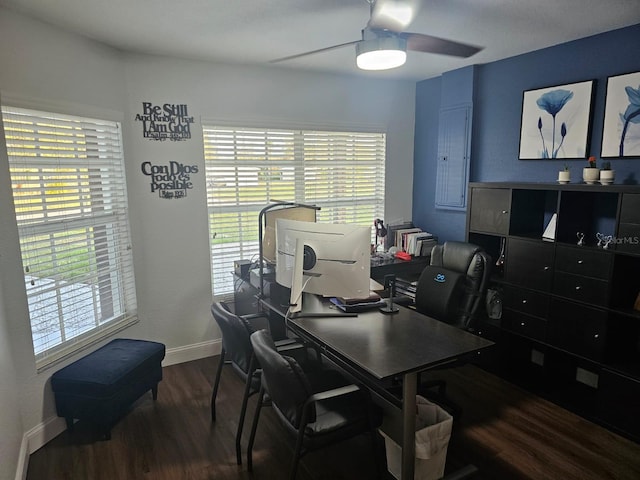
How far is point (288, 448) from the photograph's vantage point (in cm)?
251

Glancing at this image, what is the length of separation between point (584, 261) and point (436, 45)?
168cm

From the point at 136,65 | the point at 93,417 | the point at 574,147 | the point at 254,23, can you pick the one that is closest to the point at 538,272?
the point at 574,147

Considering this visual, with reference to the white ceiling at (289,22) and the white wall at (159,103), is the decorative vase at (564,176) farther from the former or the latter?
the white wall at (159,103)

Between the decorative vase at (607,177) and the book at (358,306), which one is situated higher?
the decorative vase at (607,177)

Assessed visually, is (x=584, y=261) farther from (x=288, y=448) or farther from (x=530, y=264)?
(x=288, y=448)

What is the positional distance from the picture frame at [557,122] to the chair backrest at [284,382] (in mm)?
2618

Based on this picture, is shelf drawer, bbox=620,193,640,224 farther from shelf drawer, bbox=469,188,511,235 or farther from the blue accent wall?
shelf drawer, bbox=469,188,511,235

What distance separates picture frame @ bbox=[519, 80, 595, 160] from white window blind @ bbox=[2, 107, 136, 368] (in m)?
3.20

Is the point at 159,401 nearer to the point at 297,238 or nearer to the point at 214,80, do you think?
the point at 297,238

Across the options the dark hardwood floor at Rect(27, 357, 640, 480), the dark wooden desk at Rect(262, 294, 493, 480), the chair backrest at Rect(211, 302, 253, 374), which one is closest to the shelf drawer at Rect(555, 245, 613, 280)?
the dark hardwood floor at Rect(27, 357, 640, 480)

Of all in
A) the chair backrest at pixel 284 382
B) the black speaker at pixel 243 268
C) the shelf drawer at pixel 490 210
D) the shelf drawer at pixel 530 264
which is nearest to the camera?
the chair backrest at pixel 284 382

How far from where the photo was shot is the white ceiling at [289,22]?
2.28 meters

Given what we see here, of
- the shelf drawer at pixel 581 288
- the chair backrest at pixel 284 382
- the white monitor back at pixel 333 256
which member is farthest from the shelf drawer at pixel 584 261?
the chair backrest at pixel 284 382

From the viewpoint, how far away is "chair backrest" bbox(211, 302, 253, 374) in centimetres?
239
